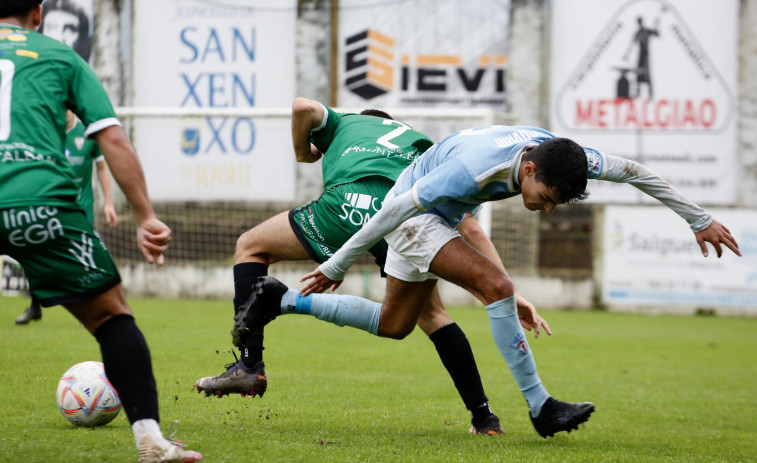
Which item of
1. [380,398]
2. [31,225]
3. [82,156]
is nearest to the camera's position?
[31,225]

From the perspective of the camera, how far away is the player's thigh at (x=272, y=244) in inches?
204

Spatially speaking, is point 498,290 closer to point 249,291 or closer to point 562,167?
point 562,167

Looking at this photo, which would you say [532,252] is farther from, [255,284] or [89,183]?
[255,284]

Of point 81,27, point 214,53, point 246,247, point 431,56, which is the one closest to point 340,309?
point 246,247

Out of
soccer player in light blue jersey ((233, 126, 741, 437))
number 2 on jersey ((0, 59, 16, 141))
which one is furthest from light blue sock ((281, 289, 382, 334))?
number 2 on jersey ((0, 59, 16, 141))

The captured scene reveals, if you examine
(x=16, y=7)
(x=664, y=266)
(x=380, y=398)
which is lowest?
(x=664, y=266)

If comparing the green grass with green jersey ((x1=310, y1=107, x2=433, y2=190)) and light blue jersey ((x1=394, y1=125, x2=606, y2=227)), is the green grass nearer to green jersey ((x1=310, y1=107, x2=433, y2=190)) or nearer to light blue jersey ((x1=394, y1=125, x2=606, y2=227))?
light blue jersey ((x1=394, y1=125, x2=606, y2=227))

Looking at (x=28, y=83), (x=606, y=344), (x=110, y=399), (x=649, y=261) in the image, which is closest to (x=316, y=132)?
(x=110, y=399)

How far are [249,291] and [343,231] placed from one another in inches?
24.9

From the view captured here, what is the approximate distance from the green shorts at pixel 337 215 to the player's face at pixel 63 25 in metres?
12.9

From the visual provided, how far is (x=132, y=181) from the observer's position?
11.2ft

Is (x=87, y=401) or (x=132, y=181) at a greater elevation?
(x=132, y=181)

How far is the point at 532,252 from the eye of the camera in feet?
53.4

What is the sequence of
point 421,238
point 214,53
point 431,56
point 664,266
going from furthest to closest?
1. point 431,56
2. point 214,53
3. point 664,266
4. point 421,238
